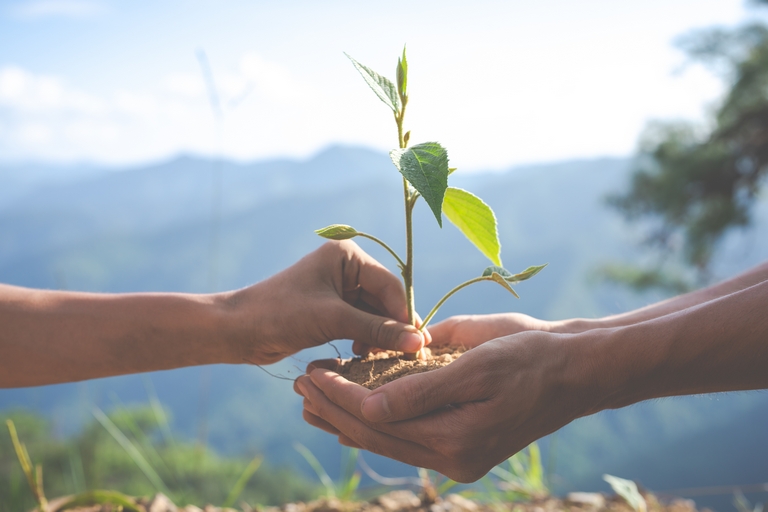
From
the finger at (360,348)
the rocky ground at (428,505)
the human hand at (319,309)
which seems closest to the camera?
the human hand at (319,309)

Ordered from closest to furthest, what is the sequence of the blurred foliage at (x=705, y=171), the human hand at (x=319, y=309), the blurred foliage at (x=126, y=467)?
the human hand at (x=319, y=309), the blurred foliage at (x=126, y=467), the blurred foliage at (x=705, y=171)

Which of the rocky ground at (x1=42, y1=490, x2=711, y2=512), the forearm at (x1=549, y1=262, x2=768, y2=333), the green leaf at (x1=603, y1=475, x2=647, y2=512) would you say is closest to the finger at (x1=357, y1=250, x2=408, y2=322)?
the forearm at (x1=549, y1=262, x2=768, y2=333)

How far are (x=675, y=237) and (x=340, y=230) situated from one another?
5.54 m

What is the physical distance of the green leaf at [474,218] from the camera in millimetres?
911

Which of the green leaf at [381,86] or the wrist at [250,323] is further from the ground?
the green leaf at [381,86]

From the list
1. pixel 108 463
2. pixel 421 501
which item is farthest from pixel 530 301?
pixel 421 501

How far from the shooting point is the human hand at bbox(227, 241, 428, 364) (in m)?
0.94

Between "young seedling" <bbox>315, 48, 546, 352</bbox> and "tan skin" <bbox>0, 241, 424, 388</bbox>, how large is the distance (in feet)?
0.31

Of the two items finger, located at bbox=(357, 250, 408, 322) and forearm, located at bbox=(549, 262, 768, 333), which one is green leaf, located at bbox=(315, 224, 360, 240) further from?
forearm, located at bbox=(549, 262, 768, 333)

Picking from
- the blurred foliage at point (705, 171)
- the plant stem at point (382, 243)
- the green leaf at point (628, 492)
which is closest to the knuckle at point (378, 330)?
the plant stem at point (382, 243)

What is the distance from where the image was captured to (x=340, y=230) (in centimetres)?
87

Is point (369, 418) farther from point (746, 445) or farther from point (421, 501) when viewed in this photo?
point (746, 445)

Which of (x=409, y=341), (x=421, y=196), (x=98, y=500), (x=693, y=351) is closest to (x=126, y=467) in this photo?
(x=98, y=500)

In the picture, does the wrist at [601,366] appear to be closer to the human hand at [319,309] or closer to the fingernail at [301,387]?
the human hand at [319,309]
